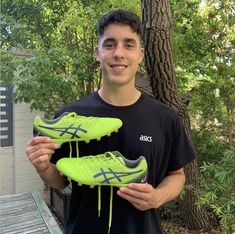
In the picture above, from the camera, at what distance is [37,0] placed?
5.16 m

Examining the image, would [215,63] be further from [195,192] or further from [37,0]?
[37,0]

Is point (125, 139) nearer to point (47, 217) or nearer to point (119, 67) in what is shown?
point (119, 67)

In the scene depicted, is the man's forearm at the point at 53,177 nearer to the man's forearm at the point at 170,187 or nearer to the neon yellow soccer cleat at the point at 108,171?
the neon yellow soccer cleat at the point at 108,171

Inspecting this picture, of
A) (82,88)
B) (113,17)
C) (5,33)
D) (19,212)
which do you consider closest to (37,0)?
(5,33)

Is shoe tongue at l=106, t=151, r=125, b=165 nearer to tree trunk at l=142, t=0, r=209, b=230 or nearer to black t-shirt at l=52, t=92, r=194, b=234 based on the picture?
black t-shirt at l=52, t=92, r=194, b=234

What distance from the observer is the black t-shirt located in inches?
48.8

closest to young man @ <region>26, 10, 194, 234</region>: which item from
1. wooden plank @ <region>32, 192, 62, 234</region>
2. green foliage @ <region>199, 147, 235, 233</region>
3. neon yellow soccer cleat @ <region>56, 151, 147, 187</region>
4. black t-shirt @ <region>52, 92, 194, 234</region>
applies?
black t-shirt @ <region>52, 92, 194, 234</region>

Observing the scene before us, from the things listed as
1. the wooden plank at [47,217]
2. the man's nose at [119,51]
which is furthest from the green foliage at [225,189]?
the wooden plank at [47,217]

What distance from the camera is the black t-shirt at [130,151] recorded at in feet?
4.06

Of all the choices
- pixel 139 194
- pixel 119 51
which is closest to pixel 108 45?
pixel 119 51

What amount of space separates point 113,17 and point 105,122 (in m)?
0.41

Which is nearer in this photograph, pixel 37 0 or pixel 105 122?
pixel 105 122

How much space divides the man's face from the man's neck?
0.04 metres

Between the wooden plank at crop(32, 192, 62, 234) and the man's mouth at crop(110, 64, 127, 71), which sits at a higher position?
the man's mouth at crop(110, 64, 127, 71)
